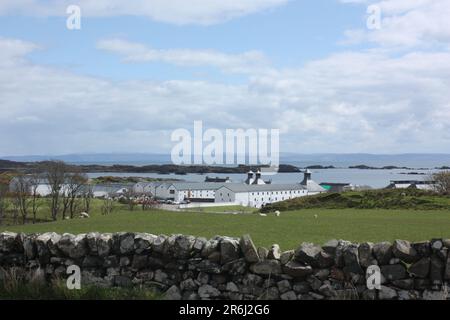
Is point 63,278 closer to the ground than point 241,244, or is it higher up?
closer to the ground

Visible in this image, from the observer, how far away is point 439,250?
388 inches

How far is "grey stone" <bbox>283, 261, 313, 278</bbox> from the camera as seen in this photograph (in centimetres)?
1030

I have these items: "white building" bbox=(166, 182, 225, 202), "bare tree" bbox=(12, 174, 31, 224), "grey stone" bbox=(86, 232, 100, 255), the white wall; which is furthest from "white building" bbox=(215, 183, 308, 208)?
"grey stone" bbox=(86, 232, 100, 255)

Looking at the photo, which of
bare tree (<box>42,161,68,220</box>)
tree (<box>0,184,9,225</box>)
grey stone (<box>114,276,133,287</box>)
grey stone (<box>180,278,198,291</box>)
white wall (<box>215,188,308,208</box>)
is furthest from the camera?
white wall (<box>215,188,308,208</box>)

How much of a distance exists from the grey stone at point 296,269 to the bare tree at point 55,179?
62.9m

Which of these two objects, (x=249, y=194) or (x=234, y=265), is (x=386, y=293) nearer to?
(x=234, y=265)

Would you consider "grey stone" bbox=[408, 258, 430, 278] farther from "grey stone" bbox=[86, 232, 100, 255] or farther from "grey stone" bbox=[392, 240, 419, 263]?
"grey stone" bbox=[86, 232, 100, 255]

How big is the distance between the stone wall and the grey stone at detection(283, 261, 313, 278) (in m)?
0.02

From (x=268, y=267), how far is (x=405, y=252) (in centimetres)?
255

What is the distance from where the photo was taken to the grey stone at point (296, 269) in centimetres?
1030

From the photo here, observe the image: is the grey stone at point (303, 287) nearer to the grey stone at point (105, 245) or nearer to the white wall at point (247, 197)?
the grey stone at point (105, 245)
